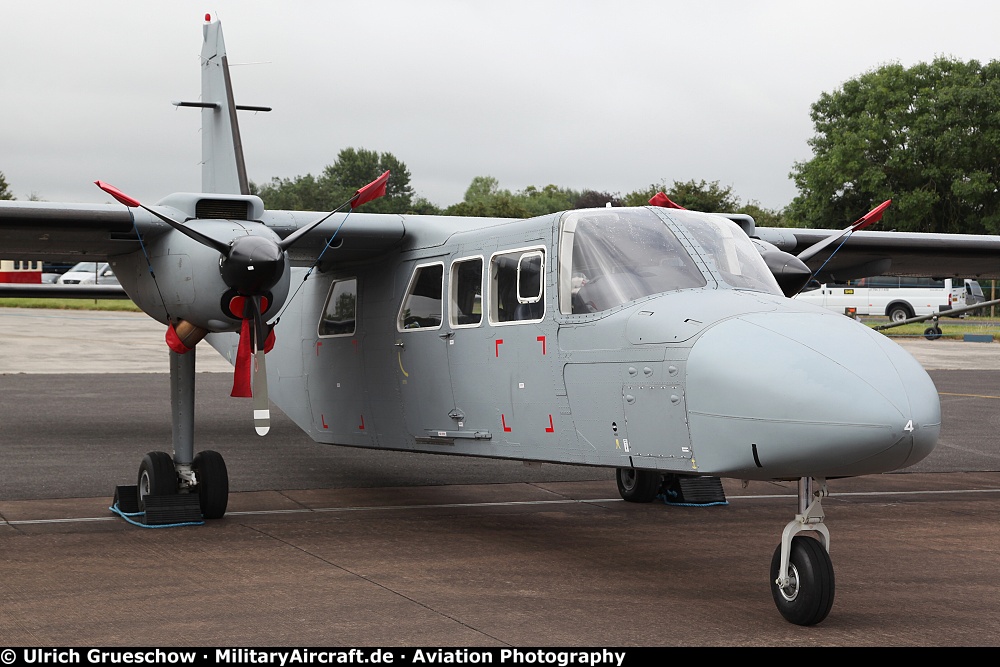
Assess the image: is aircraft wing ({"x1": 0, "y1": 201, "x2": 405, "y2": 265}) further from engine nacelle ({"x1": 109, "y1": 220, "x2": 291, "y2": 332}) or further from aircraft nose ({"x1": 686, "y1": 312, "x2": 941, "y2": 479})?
aircraft nose ({"x1": 686, "y1": 312, "x2": 941, "y2": 479})

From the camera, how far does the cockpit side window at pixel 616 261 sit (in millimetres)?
7570

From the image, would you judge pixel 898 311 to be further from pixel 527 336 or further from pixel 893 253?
pixel 527 336

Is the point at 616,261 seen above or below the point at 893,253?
below

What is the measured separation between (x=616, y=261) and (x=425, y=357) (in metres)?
2.84

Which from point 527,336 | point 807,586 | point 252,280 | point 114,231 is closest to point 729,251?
point 527,336

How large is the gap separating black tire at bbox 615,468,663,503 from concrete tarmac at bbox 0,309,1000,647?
140 mm

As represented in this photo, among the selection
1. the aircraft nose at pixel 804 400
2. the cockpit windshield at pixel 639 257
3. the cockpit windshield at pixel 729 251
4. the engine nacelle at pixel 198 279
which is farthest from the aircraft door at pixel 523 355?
the engine nacelle at pixel 198 279

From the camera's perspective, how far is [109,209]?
9.91 meters

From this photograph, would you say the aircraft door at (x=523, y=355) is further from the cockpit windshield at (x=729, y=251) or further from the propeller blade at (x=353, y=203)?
the propeller blade at (x=353, y=203)

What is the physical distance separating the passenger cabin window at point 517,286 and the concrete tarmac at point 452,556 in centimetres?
194

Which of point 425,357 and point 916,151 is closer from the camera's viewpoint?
point 425,357

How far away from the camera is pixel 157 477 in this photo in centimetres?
1014

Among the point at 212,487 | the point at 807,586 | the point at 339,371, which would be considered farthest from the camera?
the point at 339,371
